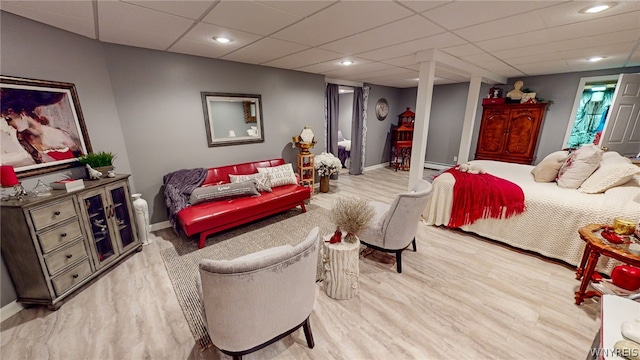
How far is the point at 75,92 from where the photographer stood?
219cm

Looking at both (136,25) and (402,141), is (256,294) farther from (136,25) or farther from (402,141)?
(402,141)

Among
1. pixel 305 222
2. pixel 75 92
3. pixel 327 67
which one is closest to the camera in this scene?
pixel 75 92

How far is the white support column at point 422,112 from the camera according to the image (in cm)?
296

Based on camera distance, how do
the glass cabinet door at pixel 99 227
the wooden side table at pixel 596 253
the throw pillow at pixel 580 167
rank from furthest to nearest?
1. the throw pillow at pixel 580 167
2. the glass cabinet door at pixel 99 227
3. the wooden side table at pixel 596 253

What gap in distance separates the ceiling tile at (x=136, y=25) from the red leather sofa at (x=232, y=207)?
164 cm

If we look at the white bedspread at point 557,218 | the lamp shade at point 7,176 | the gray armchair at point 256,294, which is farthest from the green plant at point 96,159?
the white bedspread at point 557,218

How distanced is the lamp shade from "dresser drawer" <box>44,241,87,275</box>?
1.95ft

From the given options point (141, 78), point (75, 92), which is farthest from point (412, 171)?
point (75, 92)

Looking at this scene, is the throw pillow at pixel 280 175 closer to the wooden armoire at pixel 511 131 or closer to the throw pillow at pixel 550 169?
the throw pillow at pixel 550 169

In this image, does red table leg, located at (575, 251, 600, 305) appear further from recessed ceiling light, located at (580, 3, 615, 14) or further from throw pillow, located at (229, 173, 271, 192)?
throw pillow, located at (229, 173, 271, 192)

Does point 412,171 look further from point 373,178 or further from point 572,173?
point 373,178

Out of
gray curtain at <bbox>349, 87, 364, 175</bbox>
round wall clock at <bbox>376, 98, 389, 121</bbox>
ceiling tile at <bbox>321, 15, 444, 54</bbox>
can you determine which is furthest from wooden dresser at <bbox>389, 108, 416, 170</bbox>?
ceiling tile at <bbox>321, 15, 444, 54</bbox>

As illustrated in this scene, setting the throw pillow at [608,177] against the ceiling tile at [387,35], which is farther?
the throw pillow at [608,177]

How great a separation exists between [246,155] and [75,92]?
2.03 meters
